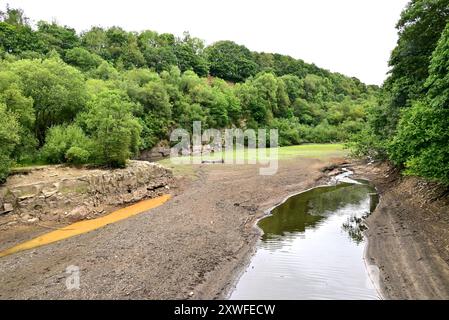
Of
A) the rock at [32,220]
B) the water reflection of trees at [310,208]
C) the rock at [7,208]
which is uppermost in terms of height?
the rock at [7,208]

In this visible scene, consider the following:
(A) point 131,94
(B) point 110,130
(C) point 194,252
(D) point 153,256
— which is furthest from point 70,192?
(A) point 131,94

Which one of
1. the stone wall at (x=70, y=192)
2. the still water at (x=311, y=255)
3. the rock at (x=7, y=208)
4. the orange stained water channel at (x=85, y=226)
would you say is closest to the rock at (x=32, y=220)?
the stone wall at (x=70, y=192)

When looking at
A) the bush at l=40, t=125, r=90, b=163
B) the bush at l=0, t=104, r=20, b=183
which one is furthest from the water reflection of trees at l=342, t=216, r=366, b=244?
the bush at l=0, t=104, r=20, b=183

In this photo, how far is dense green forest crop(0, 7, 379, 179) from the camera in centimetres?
2780

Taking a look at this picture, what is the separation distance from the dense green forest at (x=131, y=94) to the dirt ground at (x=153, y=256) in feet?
25.8

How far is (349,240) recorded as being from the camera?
Answer: 19375mm

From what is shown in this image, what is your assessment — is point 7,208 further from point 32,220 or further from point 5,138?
point 5,138

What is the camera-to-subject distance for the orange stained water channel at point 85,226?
1900cm

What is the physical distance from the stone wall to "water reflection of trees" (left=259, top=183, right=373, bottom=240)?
11.9m

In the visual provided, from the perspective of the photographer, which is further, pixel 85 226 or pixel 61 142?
pixel 61 142

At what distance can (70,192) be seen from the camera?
2412cm

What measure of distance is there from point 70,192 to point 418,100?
24.3 m

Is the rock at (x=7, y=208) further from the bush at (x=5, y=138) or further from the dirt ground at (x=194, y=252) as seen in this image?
the bush at (x=5, y=138)
